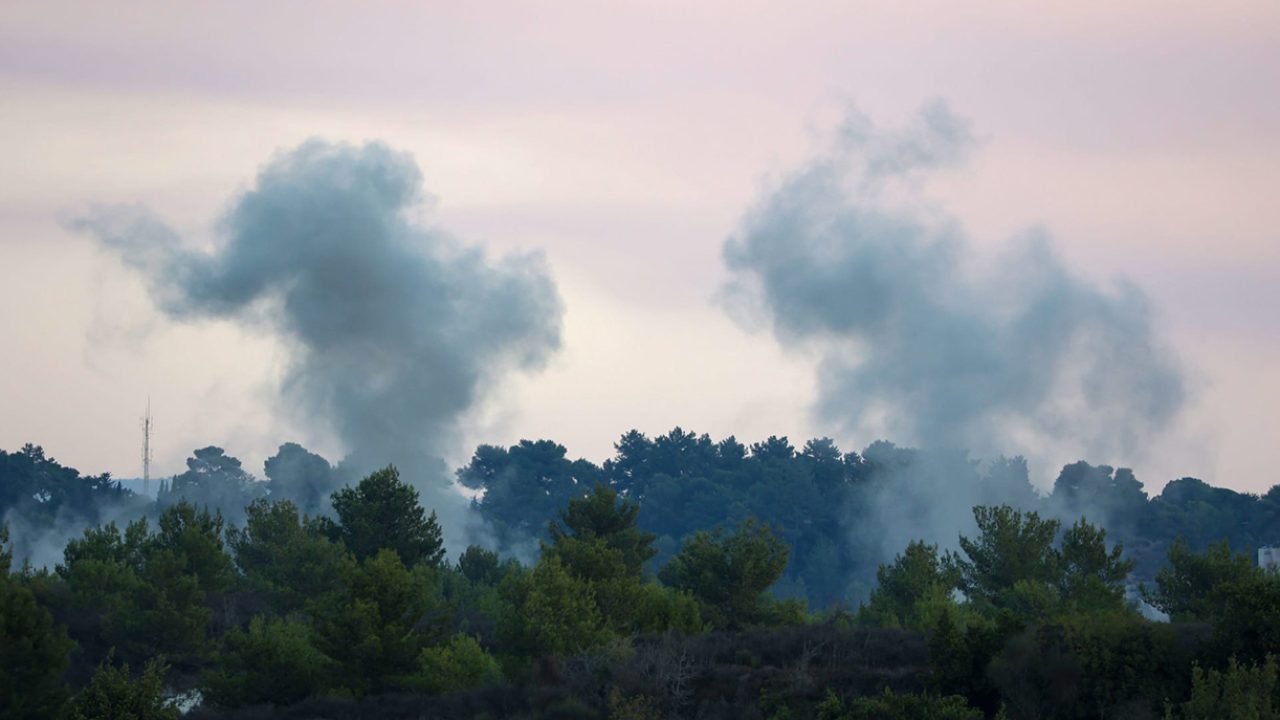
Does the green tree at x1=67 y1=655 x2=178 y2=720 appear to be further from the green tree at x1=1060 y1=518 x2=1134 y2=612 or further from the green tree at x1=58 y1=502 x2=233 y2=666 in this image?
the green tree at x1=1060 y1=518 x2=1134 y2=612

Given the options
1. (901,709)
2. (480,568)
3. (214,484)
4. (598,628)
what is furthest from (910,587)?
(214,484)

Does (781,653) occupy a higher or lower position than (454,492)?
lower

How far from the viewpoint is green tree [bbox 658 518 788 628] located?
203 feet

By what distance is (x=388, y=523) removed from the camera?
70938mm

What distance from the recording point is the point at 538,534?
153125 mm

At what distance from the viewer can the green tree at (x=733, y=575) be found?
61906mm

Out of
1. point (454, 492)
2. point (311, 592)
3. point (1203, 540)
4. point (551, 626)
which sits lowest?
point (551, 626)

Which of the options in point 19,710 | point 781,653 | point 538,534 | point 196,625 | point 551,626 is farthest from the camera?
point 538,534

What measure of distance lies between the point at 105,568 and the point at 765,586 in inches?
1137

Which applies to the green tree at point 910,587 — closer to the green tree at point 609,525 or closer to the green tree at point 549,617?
the green tree at point 609,525

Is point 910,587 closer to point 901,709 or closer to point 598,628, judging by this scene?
point 598,628

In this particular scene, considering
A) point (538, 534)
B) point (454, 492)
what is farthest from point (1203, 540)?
point (454, 492)

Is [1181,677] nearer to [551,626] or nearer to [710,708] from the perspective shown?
[710,708]

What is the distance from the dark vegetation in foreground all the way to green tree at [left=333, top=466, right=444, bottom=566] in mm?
133
